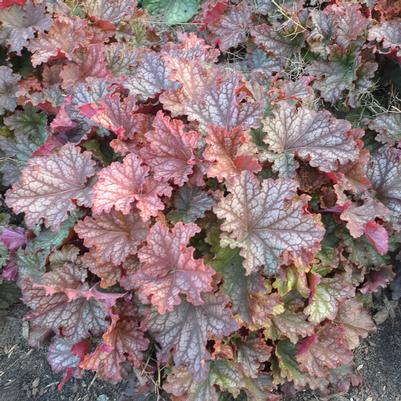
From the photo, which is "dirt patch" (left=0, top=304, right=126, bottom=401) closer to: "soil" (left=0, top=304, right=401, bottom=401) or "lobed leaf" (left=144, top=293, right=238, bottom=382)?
"soil" (left=0, top=304, right=401, bottom=401)

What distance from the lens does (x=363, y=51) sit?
2613 mm

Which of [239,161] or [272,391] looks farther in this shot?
[272,391]

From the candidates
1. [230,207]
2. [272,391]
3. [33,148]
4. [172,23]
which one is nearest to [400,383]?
[272,391]

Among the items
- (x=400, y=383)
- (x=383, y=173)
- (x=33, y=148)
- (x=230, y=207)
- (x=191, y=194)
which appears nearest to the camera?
(x=230, y=207)

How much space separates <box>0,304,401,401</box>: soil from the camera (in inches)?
102

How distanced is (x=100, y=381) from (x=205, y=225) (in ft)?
3.68

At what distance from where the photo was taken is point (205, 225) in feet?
6.84

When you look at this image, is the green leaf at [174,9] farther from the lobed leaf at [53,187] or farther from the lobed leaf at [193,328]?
the lobed leaf at [193,328]

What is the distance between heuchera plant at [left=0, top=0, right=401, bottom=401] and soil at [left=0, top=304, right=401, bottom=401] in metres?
0.13

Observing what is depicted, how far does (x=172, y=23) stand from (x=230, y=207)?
212 centimetres

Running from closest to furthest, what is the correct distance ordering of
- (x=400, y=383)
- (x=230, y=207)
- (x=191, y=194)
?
(x=230, y=207) < (x=191, y=194) < (x=400, y=383)

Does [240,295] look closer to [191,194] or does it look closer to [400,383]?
[191,194]

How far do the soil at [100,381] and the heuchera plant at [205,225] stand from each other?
13 centimetres

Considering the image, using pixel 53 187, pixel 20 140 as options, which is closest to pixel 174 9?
pixel 20 140
